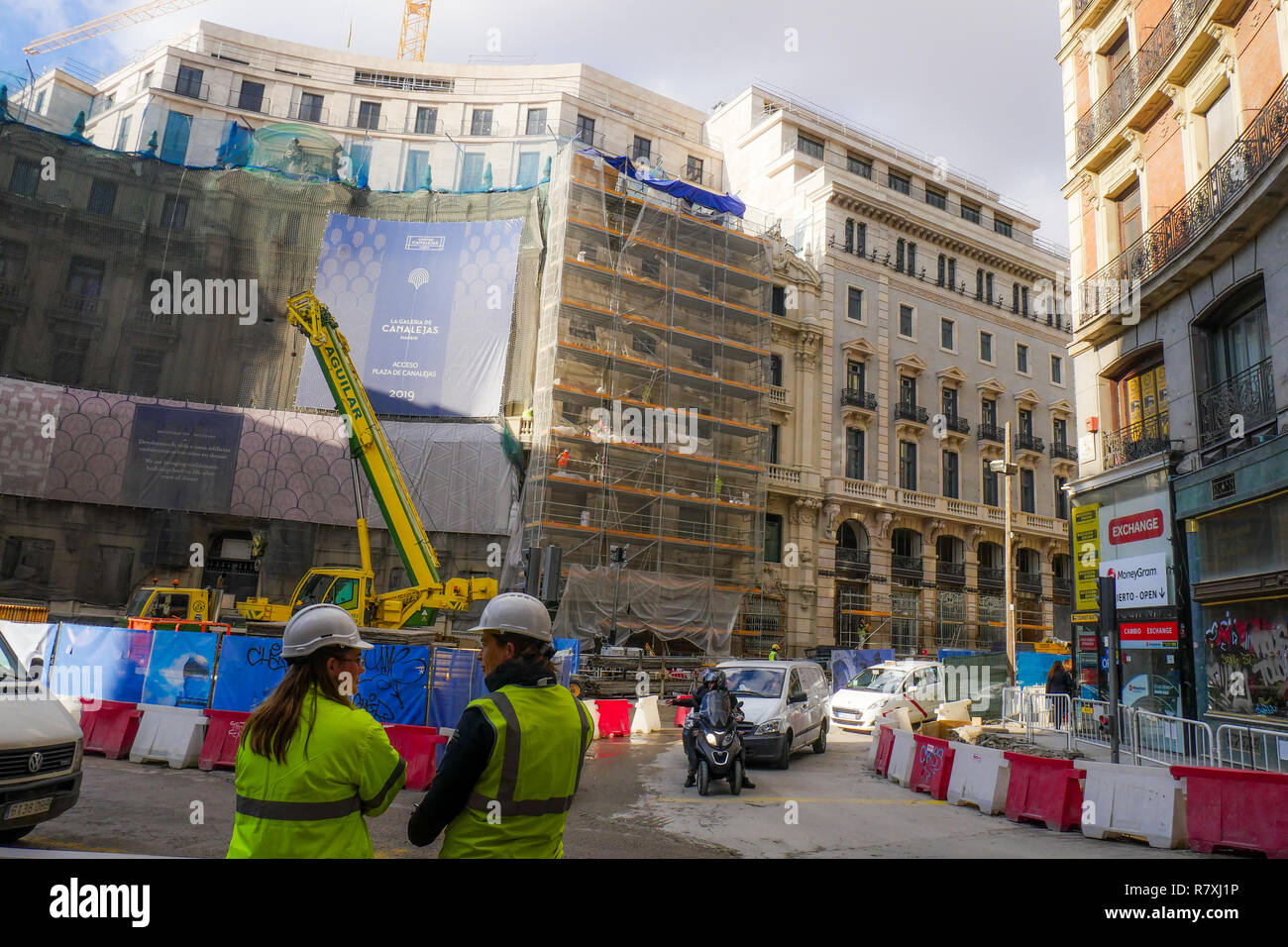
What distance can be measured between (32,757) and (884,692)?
57.2ft

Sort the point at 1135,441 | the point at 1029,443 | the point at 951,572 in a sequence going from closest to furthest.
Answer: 1. the point at 1135,441
2. the point at 951,572
3. the point at 1029,443

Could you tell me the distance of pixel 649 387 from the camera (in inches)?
1179

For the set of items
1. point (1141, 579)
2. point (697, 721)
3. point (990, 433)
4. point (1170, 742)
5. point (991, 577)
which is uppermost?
point (990, 433)

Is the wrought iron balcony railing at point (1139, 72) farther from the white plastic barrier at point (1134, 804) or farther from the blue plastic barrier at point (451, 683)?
the blue plastic barrier at point (451, 683)

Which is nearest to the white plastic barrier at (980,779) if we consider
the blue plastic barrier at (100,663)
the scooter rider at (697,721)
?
the scooter rider at (697,721)

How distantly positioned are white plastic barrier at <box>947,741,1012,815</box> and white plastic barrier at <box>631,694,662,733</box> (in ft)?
25.3

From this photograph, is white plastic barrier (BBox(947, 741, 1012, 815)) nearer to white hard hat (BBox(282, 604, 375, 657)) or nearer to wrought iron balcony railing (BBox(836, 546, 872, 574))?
white hard hat (BBox(282, 604, 375, 657))

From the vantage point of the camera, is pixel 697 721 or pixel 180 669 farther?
pixel 180 669

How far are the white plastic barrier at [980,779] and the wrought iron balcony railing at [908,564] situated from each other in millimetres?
25932

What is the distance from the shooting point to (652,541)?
28.6 m

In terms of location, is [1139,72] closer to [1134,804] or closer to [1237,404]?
[1237,404]

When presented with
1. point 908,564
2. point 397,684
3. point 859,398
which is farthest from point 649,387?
point 397,684
